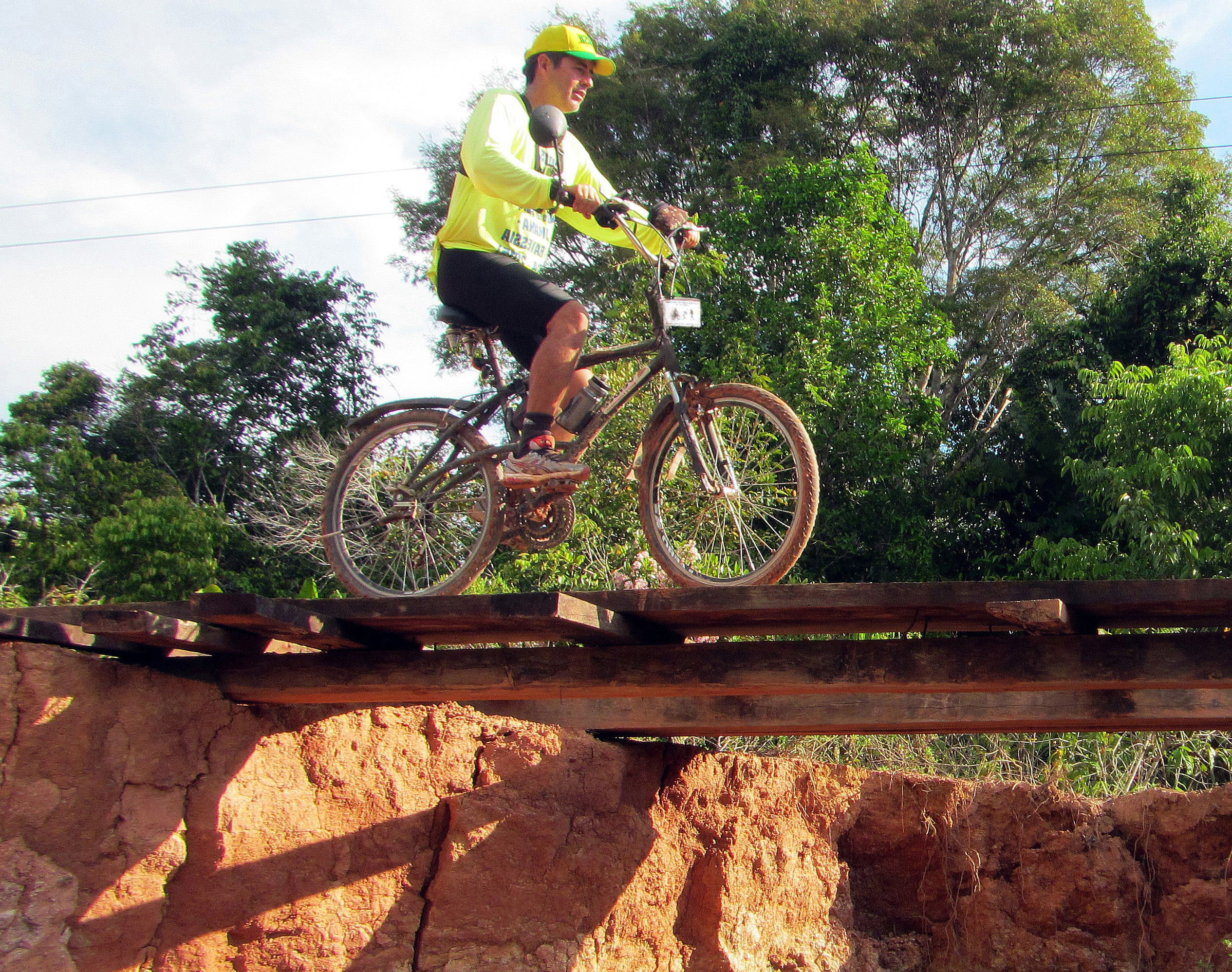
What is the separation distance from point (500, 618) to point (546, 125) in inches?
66.4

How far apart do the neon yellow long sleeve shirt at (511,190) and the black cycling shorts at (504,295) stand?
0.06 m

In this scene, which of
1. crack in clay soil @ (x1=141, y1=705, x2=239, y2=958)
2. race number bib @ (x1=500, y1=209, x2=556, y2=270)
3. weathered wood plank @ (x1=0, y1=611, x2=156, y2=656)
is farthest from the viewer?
race number bib @ (x1=500, y1=209, x2=556, y2=270)

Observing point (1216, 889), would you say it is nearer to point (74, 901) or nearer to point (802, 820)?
point (802, 820)

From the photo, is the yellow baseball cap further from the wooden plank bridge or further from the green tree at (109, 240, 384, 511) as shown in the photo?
the green tree at (109, 240, 384, 511)

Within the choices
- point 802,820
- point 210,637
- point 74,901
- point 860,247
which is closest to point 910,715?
point 802,820

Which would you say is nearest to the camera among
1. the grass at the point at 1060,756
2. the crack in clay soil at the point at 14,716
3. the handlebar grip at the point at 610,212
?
the crack in clay soil at the point at 14,716

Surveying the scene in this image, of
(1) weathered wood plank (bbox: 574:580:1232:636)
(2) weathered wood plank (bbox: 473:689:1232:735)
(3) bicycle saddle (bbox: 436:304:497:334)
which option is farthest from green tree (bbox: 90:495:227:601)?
(1) weathered wood plank (bbox: 574:580:1232:636)

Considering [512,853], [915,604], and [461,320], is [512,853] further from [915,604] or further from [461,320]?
[915,604]

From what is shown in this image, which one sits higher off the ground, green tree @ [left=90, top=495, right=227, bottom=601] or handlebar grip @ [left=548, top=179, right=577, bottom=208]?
green tree @ [left=90, top=495, right=227, bottom=601]

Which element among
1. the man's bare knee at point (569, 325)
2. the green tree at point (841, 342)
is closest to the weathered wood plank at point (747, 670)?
the man's bare knee at point (569, 325)

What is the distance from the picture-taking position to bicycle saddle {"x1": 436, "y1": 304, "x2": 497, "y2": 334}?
14.3 ft

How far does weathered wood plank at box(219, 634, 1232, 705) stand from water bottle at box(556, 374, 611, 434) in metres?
0.80

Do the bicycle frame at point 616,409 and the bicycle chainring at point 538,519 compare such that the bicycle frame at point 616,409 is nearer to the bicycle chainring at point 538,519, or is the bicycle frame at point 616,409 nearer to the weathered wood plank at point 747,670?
the bicycle chainring at point 538,519

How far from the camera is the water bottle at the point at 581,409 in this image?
13.8 feet
